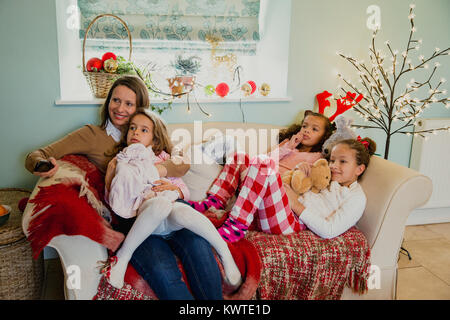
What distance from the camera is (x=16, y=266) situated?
5.46 ft

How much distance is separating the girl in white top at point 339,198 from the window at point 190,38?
797mm

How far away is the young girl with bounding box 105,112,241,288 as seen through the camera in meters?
1.42

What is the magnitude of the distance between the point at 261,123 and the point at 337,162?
0.77m

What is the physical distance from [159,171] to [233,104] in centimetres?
87

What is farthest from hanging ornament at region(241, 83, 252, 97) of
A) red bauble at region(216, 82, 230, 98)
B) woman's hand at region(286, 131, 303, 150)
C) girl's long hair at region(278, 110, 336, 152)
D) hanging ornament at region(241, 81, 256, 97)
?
woman's hand at region(286, 131, 303, 150)

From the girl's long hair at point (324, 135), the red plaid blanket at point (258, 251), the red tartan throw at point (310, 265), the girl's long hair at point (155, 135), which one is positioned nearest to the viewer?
the red plaid blanket at point (258, 251)

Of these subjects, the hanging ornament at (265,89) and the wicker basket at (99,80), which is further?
the hanging ornament at (265,89)

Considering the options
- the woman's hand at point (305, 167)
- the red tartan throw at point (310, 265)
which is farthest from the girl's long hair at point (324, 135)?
the red tartan throw at point (310, 265)

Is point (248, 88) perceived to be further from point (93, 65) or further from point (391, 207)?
point (391, 207)

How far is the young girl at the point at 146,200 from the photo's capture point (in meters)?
1.42

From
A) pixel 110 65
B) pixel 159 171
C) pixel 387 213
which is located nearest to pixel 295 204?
pixel 387 213

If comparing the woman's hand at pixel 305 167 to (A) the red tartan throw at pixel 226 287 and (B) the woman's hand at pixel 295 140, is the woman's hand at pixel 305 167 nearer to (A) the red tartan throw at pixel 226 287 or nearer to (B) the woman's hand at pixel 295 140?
A: (B) the woman's hand at pixel 295 140

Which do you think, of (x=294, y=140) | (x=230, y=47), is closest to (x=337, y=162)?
(x=294, y=140)

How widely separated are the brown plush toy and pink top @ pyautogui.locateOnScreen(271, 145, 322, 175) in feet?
0.55
